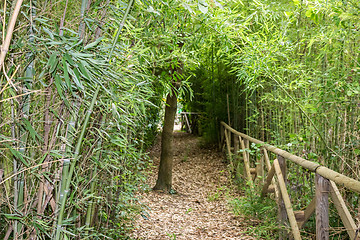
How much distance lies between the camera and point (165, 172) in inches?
213

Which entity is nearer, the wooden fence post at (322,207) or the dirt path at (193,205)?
the wooden fence post at (322,207)

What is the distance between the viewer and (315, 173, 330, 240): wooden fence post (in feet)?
6.12

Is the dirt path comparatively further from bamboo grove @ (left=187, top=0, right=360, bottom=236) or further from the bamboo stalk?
the bamboo stalk

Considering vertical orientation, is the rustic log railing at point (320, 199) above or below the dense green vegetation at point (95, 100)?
below

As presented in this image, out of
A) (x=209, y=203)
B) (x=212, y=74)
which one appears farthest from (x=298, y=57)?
(x=212, y=74)

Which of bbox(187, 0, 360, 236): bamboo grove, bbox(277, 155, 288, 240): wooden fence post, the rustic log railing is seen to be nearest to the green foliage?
bbox(277, 155, 288, 240): wooden fence post

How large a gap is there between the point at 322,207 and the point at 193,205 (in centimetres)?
307

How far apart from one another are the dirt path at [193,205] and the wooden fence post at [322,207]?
153 cm

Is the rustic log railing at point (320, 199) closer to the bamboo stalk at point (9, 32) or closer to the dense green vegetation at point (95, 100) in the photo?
the dense green vegetation at point (95, 100)

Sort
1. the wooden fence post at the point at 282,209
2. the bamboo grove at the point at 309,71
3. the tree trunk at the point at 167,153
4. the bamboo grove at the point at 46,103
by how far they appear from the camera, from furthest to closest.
Answer: the tree trunk at the point at 167,153 → the wooden fence post at the point at 282,209 → the bamboo grove at the point at 309,71 → the bamboo grove at the point at 46,103

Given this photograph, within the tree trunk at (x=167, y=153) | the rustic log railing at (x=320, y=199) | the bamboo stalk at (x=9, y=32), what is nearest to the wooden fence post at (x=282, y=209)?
the rustic log railing at (x=320, y=199)

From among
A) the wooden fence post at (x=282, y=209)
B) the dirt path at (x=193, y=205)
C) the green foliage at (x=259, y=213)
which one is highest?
the wooden fence post at (x=282, y=209)

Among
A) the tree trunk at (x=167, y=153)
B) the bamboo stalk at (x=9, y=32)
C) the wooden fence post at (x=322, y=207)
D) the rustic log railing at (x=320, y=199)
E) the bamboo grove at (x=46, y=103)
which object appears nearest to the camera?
the bamboo stalk at (x=9, y=32)

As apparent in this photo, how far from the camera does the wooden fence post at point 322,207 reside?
1.87 meters
